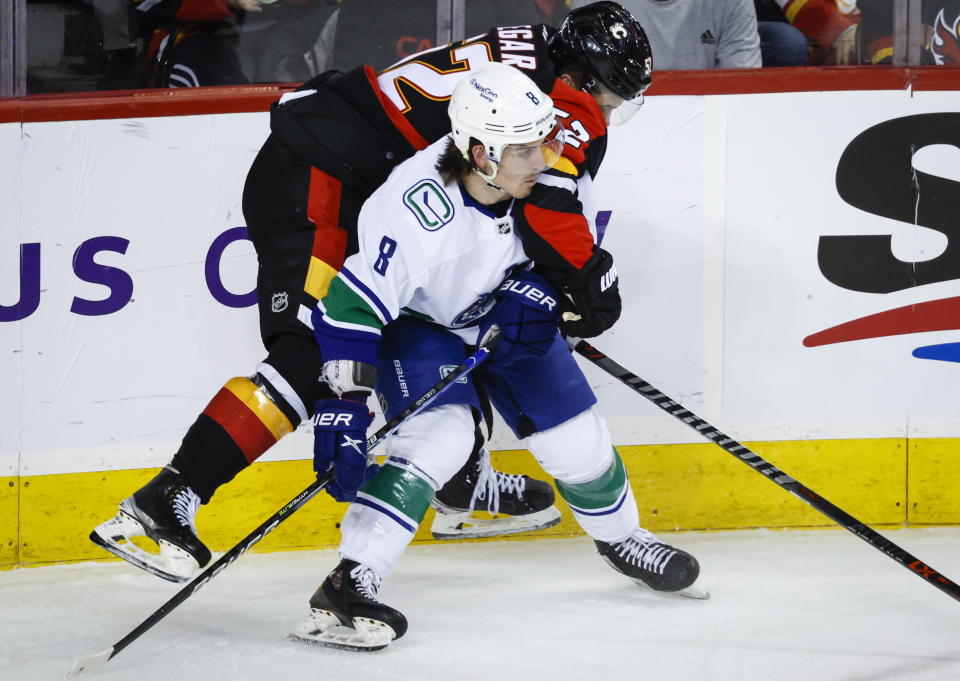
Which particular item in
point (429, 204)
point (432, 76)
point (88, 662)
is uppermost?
point (432, 76)

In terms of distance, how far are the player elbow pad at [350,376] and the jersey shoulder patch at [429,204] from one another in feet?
0.97

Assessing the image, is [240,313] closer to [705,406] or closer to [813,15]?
[705,406]

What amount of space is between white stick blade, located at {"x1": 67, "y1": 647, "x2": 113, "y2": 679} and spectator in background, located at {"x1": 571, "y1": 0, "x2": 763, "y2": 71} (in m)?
2.00

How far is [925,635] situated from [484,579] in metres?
1.01

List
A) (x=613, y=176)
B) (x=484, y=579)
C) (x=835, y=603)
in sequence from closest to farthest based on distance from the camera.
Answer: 1. (x=835, y=603)
2. (x=484, y=579)
3. (x=613, y=176)

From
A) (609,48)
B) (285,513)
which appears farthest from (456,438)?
(609,48)

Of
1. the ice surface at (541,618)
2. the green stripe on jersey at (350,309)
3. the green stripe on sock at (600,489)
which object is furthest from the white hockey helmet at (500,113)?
the ice surface at (541,618)

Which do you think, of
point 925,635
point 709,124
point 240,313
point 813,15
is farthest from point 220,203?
point 925,635

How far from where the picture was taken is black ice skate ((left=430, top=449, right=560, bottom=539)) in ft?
9.89

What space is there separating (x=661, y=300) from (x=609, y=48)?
0.83 metres

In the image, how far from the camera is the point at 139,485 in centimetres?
316

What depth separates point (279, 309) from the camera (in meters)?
2.62

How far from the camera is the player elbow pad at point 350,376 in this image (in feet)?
7.83

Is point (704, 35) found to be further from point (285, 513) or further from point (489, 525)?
point (285, 513)
